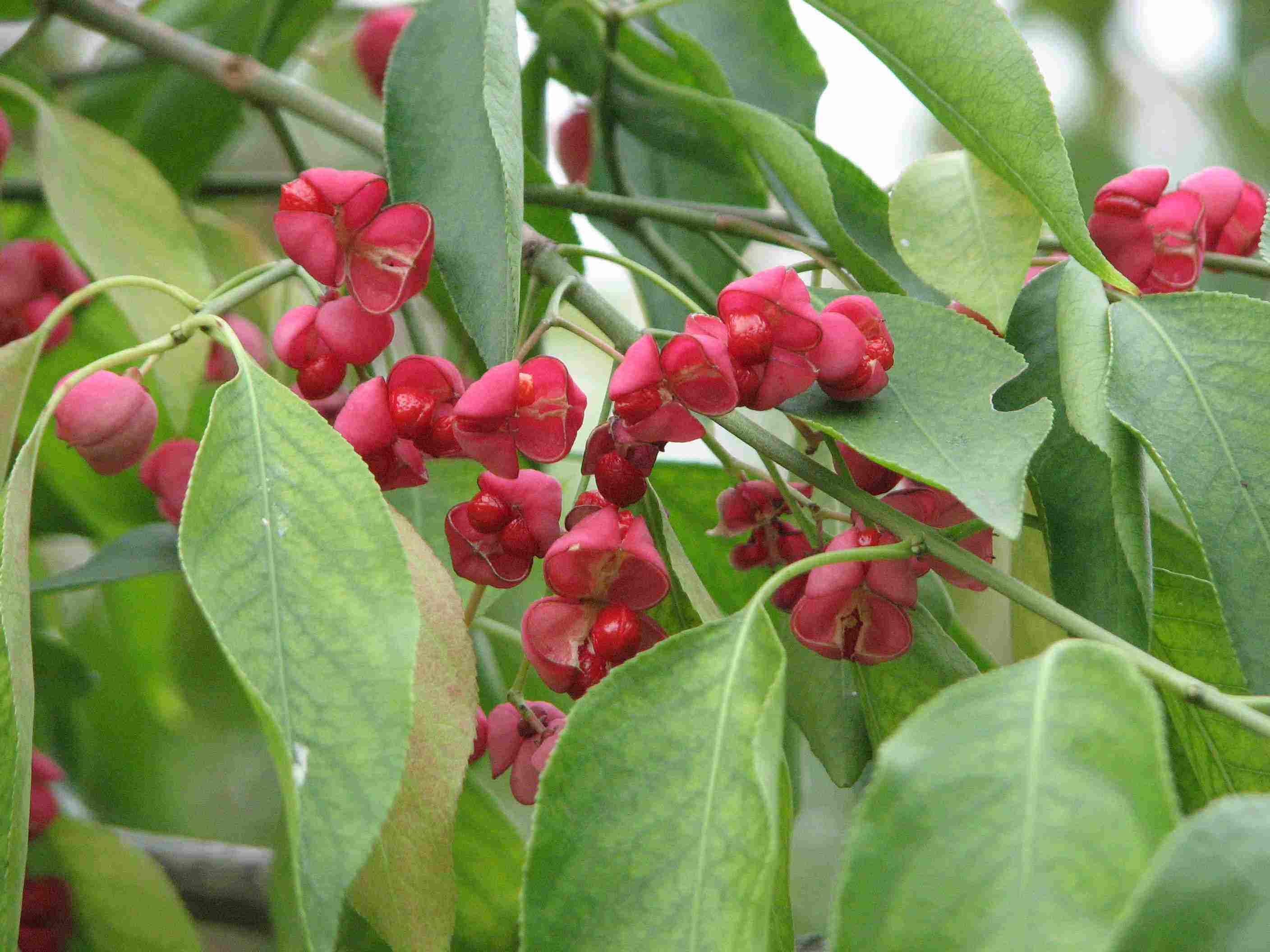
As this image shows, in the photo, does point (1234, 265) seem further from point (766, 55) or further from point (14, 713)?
point (14, 713)

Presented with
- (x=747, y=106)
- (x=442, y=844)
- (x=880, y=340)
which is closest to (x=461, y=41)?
(x=747, y=106)

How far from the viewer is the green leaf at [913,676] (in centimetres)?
53

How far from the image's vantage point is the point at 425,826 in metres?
0.46

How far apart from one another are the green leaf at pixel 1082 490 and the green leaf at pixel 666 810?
13 cm

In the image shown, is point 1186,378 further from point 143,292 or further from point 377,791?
point 143,292

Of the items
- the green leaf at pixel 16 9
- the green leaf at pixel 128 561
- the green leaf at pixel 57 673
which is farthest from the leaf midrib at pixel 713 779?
the green leaf at pixel 16 9

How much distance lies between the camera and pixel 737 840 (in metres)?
0.38

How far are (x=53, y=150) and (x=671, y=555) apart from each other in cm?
51

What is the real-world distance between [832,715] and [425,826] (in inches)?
7.3

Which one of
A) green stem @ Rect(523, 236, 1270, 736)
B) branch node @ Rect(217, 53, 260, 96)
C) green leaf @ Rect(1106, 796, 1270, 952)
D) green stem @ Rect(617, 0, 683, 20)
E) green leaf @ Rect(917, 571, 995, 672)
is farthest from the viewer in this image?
branch node @ Rect(217, 53, 260, 96)

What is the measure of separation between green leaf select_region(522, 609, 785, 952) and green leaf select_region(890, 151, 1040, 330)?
0.66 ft

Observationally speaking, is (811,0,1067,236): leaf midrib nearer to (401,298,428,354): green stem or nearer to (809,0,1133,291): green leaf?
(809,0,1133,291): green leaf

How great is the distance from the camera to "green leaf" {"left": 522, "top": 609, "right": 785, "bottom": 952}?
1.24ft

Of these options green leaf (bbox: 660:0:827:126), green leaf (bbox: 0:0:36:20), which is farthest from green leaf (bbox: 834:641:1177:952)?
green leaf (bbox: 0:0:36:20)
